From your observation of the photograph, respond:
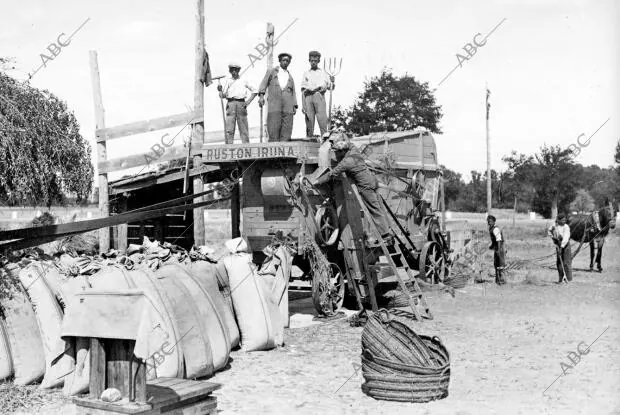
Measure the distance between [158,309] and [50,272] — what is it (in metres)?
1.30

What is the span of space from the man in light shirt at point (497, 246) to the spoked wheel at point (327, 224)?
5729 mm

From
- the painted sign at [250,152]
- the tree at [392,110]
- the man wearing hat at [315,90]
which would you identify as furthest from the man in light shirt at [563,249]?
the tree at [392,110]

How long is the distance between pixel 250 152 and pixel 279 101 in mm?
1603

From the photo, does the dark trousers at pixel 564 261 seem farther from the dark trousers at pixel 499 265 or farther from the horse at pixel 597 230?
the horse at pixel 597 230

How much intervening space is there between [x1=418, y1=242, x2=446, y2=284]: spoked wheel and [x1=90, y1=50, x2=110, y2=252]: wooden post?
19.7 ft

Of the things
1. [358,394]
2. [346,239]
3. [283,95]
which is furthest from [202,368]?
[283,95]

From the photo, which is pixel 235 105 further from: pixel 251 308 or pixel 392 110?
pixel 392 110

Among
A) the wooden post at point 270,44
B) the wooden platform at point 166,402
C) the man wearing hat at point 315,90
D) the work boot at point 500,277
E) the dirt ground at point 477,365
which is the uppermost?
the wooden post at point 270,44

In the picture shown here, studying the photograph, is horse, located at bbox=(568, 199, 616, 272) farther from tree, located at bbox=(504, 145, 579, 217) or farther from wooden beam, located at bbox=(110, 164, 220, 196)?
tree, located at bbox=(504, 145, 579, 217)

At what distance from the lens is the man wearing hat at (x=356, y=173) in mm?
10250

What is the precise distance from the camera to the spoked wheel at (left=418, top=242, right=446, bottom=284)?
1417cm

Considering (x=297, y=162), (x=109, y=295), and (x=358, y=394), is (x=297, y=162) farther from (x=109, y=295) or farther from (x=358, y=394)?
(x=109, y=295)

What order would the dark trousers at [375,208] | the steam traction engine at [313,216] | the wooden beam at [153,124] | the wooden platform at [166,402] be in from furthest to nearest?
the wooden beam at [153,124] < the steam traction engine at [313,216] < the dark trousers at [375,208] < the wooden platform at [166,402]

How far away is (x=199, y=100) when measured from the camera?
42.7 feet
